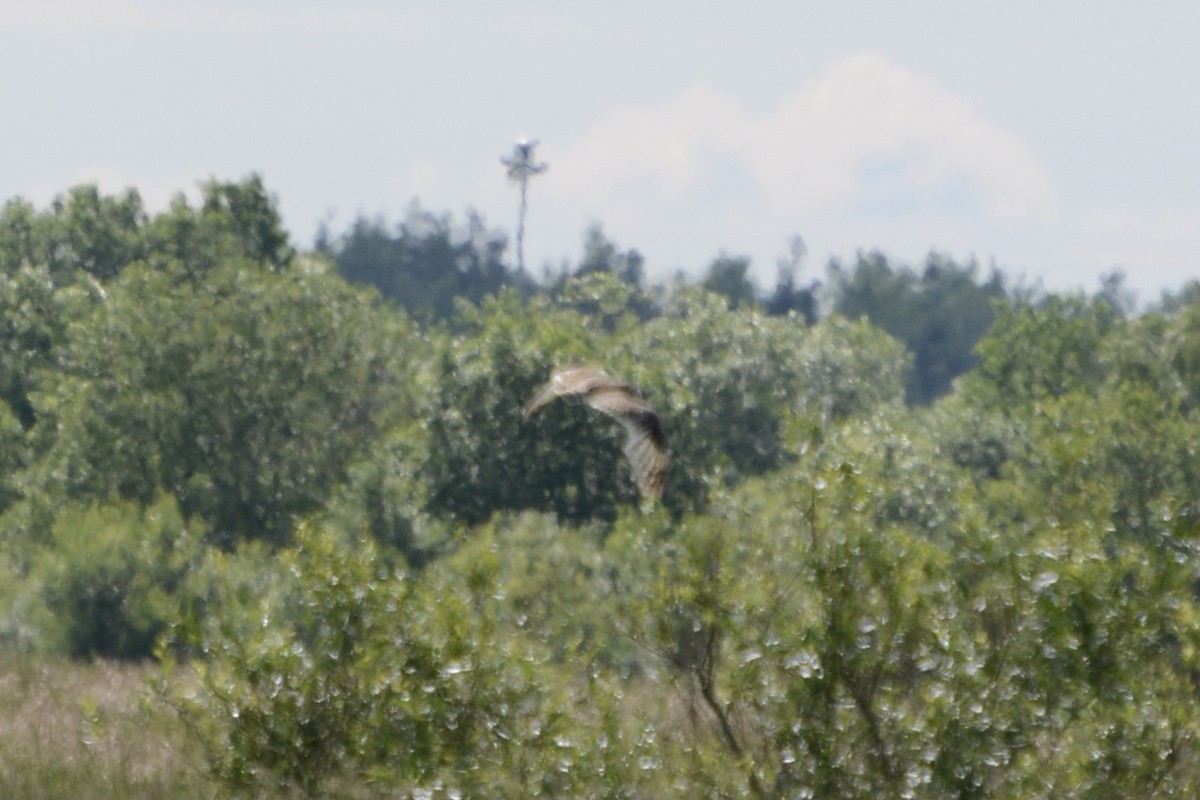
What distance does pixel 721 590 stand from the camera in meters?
7.82

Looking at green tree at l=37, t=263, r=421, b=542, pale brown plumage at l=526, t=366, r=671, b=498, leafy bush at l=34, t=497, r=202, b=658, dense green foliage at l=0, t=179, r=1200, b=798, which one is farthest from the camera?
green tree at l=37, t=263, r=421, b=542

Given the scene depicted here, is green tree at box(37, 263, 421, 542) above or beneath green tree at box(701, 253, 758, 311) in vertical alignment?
beneath

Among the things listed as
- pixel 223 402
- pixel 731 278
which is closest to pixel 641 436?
pixel 223 402

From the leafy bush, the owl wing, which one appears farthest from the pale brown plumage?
the leafy bush

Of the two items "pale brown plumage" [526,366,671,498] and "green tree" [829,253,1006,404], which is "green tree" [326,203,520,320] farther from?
"pale brown plumage" [526,366,671,498]

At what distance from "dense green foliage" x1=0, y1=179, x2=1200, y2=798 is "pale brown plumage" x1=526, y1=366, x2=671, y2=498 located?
1.20 feet

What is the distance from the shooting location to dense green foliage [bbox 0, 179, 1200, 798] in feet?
24.8

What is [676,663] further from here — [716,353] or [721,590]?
[716,353]

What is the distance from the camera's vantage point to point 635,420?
8336 mm

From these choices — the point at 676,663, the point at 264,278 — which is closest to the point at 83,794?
the point at 676,663

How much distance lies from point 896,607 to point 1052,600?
60 centimetres

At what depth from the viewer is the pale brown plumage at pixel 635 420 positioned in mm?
8273

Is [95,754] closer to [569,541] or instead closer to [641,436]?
[641,436]

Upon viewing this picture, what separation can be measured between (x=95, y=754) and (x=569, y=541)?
11.3 meters
